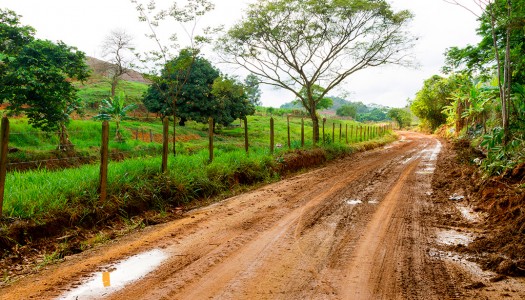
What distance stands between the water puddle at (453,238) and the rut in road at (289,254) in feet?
0.63

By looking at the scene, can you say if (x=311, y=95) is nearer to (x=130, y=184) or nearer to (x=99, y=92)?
(x=130, y=184)

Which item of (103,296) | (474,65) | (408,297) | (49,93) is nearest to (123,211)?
(103,296)

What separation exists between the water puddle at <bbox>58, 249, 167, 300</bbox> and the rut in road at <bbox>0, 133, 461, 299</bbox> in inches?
5.6

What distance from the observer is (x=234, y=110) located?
119ft

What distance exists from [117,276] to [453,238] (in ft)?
14.7

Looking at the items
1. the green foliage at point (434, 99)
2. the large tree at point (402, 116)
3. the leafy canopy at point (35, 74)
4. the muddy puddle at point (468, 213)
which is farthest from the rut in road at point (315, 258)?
the large tree at point (402, 116)

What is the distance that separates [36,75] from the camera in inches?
612

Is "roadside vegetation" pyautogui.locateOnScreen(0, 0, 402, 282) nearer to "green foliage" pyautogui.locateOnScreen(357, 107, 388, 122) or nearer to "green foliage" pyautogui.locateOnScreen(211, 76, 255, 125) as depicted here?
"green foliage" pyautogui.locateOnScreen(211, 76, 255, 125)

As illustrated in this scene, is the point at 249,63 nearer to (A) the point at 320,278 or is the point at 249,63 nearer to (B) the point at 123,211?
(B) the point at 123,211

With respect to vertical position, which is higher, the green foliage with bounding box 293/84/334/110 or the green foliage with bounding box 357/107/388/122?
the green foliage with bounding box 357/107/388/122

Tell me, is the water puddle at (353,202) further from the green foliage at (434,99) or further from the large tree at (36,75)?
the green foliage at (434,99)

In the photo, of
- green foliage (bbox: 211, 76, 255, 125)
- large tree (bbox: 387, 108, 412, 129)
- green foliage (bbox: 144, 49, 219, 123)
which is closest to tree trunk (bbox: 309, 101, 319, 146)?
green foliage (bbox: 211, 76, 255, 125)

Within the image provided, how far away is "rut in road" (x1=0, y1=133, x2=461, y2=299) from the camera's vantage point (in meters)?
3.46

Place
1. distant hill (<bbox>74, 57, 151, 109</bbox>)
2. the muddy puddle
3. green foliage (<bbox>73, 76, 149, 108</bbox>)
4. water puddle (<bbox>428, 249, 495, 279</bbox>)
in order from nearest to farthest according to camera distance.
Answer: water puddle (<bbox>428, 249, 495, 279</bbox>) < the muddy puddle < green foliage (<bbox>73, 76, 149, 108</bbox>) < distant hill (<bbox>74, 57, 151, 109</bbox>)
